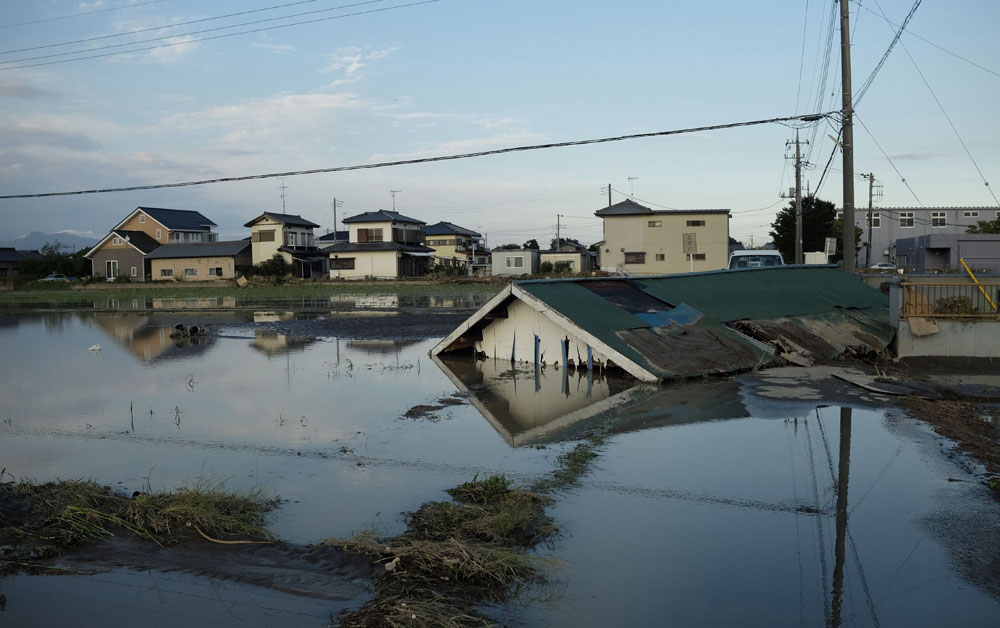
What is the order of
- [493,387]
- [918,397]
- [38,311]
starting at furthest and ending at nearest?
[38,311], [493,387], [918,397]

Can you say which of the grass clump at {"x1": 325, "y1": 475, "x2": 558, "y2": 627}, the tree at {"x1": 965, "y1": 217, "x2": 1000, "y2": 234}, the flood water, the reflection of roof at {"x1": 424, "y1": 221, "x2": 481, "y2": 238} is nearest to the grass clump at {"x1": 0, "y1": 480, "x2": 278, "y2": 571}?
the flood water

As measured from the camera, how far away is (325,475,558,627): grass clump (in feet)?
13.6

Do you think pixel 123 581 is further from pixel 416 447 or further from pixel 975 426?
pixel 975 426

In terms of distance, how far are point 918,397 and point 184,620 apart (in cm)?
984

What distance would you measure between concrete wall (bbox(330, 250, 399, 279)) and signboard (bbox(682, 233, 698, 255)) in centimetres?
2206

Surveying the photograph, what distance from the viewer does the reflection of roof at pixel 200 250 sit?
61.1m

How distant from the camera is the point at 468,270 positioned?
2594 inches

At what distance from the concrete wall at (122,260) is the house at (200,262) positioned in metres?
1.01

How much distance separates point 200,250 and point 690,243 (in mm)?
39174

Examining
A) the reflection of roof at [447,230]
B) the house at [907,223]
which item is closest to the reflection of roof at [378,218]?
the reflection of roof at [447,230]

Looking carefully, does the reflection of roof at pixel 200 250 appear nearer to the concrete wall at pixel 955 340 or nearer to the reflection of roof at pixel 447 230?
the reflection of roof at pixel 447 230

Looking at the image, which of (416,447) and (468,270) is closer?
(416,447)

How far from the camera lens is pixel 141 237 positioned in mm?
65875

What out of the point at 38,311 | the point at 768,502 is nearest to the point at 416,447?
the point at 768,502
